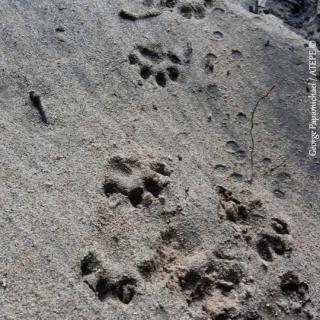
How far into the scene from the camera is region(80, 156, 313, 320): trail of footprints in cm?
208

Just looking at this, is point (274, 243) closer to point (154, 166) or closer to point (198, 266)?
point (198, 266)

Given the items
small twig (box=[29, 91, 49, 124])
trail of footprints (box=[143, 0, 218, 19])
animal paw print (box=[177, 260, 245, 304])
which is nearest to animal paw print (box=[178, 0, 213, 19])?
trail of footprints (box=[143, 0, 218, 19])

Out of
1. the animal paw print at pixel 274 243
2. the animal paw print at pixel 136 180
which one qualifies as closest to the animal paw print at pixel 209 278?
the animal paw print at pixel 274 243

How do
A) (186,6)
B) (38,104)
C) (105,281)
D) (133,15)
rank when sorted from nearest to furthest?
(105,281)
(38,104)
(133,15)
(186,6)

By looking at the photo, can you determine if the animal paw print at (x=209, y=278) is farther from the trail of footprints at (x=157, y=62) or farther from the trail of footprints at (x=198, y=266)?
the trail of footprints at (x=157, y=62)

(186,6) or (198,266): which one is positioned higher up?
(186,6)

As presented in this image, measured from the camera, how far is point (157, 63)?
2.85 metres

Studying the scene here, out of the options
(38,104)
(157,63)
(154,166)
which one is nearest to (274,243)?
(154,166)

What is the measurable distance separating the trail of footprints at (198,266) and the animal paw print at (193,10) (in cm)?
107

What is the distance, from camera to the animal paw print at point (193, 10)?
3141mm

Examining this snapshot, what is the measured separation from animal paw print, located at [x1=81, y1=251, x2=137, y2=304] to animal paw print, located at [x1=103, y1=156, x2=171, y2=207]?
0.33 meters

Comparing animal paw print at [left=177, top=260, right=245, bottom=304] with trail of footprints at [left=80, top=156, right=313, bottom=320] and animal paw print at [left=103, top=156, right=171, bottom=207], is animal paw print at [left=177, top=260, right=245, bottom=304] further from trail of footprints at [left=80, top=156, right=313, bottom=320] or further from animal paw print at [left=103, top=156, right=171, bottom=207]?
animal paw print at [left=103, top=156, right=171, bottom=207]

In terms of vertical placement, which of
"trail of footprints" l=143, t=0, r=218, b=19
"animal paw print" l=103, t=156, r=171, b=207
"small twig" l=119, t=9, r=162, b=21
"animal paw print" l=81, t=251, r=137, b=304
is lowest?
"animal paw print" l=81, t=251, r=137, b=304

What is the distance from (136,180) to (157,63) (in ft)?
2.48
